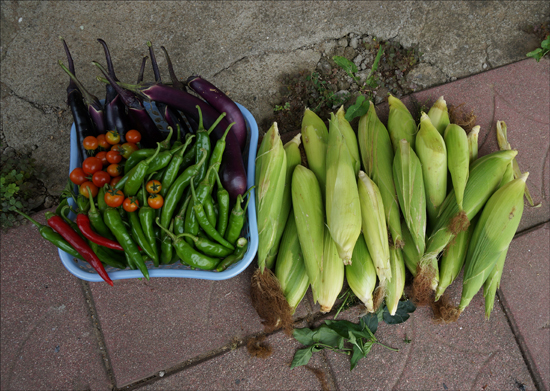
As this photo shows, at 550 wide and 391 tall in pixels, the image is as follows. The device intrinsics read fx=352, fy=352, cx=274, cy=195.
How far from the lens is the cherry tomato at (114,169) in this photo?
1932 mm

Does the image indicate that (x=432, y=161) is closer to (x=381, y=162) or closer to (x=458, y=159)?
(x=458, y=159)

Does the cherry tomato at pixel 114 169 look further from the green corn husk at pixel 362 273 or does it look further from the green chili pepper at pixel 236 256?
the green corn husk at pixel 362 273

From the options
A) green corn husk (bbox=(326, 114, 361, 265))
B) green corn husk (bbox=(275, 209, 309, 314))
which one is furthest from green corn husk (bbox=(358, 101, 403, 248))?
green corn husk (bbox=(275, 209, 309, 314))

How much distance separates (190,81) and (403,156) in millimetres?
1330

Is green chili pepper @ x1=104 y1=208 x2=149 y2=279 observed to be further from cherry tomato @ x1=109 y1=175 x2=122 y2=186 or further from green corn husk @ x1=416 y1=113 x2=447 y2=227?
green corn husk @ x1=416 y1=113 x2=447 y2=227

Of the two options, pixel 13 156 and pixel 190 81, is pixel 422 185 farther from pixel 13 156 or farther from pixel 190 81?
pixel 13 156

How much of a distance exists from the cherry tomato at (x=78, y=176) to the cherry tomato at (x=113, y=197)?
0.66 ft

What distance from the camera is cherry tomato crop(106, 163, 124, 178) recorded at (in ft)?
6.34

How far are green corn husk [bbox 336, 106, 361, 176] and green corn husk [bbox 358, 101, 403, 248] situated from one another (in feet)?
0.17

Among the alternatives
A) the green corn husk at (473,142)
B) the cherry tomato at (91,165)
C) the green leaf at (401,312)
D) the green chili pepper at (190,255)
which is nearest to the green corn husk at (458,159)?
the green corn husk at (473,142)

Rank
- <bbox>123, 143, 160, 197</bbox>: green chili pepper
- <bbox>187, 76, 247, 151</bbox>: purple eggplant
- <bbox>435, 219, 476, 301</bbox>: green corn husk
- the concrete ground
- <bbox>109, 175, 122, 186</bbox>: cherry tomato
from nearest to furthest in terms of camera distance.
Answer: <bbox>123, 143, 160, 197</bbox>: green chili pepper → <bbox>109, 175, 122, 186</bbox>: cherry tomato → <bbox>187, 76, 247, 151</bbox>: purple eggplant → <bbox>435, 219, 476, 301</bbox>: green corn husk → the concrete ground

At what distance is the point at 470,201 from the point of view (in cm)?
216

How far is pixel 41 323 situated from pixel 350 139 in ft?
7.69

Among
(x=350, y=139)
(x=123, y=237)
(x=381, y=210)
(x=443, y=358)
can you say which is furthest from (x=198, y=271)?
(x=443, y=358)
